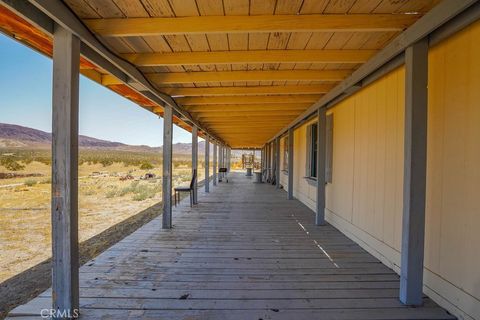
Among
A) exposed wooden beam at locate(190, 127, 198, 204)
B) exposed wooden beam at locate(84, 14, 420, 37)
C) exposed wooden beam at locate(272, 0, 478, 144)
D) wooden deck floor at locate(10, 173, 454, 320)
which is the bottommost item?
wooden deck floor at locate(10, 173, 454, 320)

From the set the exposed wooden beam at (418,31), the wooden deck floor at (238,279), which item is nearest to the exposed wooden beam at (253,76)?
the exposed wooden beam at (418,31)

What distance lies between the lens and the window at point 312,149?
6430 millimetres

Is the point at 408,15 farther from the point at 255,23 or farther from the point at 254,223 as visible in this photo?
the point at 254,223

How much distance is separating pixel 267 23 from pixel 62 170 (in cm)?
186

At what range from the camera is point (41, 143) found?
41.7 meters

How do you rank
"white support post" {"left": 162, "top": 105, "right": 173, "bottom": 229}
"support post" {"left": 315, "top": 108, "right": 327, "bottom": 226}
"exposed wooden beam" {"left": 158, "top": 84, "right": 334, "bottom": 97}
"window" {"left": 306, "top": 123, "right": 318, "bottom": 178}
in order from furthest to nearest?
1. "window" {"left": 306, "top": 123, "right": 318, "bottom": 178}
2. "support post" {"left": 315, "top": 108, "right": 327, "bottom": 226}
3. "white support post" {"left": 162, "top": 105, "right": 173, "bottom": 229}
4. "exposed wooden beam" {"left": 158, "top": 84, "right": 334, "bottom": 97}

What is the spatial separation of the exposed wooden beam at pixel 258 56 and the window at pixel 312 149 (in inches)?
143

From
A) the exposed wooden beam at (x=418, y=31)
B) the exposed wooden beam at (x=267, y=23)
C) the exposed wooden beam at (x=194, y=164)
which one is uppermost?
the exposed wooden beam at (x=267, y=23)

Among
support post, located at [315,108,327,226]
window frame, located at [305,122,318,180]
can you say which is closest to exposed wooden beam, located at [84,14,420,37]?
support post, located at [315,108,327,226]

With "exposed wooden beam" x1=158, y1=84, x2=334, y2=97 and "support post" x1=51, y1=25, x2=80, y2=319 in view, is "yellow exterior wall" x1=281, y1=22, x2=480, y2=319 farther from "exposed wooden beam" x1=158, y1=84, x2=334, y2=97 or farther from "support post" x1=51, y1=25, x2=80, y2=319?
"support post" x1=51, y1=25, x2=80, y2=319

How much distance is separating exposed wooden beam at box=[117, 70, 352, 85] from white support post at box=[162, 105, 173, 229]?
45.1 inches

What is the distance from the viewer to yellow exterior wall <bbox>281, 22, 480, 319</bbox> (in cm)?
197

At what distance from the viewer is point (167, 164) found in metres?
4.66

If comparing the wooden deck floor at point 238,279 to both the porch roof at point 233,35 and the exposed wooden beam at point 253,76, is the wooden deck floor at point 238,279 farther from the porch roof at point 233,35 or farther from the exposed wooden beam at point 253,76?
the exposed wooden beam at point 253,76
